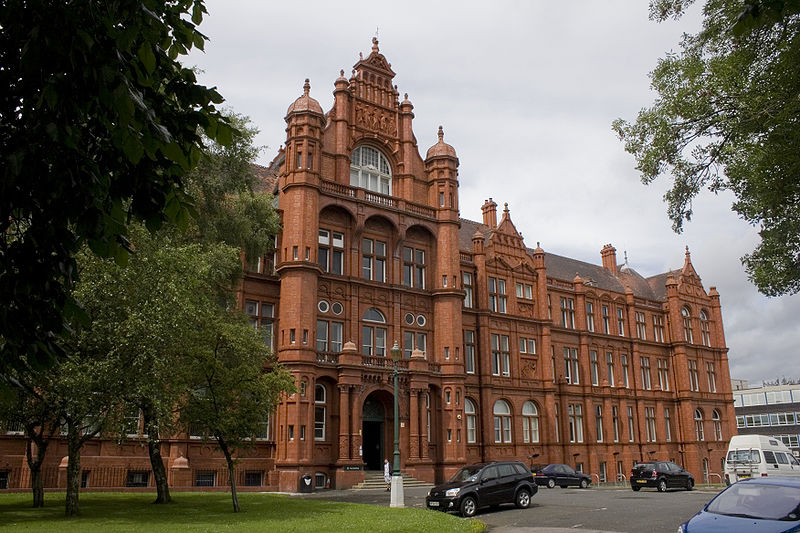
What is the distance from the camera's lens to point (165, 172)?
6301 millimetres

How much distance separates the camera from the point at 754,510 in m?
10.3

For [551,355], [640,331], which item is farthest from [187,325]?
[640,331]

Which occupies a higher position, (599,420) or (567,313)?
(567,313)

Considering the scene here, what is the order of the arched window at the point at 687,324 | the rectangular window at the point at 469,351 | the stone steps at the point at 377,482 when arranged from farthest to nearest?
1. the arched window at the point at 687,324
2. the rectangular window at the point at 469,351
3. the stone steps at the point at 377,482

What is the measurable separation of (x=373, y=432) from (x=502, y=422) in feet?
35.7

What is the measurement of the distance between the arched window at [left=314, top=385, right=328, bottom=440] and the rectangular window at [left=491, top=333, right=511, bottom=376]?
563 inches

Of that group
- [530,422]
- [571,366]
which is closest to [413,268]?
[530,422]

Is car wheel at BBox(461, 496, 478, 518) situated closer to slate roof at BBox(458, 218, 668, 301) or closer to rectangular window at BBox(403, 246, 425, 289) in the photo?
rectangular window at BBox(403, 246, 425, 289)

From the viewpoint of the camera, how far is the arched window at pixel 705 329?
61.5m

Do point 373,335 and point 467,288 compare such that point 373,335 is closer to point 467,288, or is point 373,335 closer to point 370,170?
point 467,288

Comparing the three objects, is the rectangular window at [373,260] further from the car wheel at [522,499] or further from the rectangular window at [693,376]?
the rectangular window at [693,376]

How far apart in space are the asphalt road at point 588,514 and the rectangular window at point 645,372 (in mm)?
30440

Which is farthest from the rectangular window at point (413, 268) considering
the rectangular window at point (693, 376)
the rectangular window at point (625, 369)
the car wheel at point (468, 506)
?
the rectangular window at point (693, 376)

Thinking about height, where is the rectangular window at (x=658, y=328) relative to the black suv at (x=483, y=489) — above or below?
above
